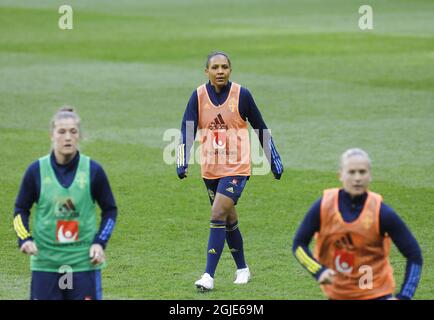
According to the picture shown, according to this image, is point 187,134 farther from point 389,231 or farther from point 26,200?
point 389,231

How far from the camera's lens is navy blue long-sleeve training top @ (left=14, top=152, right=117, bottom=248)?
25.9 feet

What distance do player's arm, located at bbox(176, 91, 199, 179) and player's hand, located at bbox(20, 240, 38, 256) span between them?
11.0 ft

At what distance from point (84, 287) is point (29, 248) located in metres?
0.51

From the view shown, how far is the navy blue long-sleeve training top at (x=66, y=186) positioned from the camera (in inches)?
311

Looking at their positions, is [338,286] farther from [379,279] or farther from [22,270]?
[22,270]

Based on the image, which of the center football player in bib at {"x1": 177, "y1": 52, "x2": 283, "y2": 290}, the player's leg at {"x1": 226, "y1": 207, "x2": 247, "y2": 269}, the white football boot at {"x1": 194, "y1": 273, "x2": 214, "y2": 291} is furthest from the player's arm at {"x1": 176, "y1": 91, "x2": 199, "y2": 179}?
the white football boot at {"x1": 194, "y1": 273, "x2": 214, "y2": 291}

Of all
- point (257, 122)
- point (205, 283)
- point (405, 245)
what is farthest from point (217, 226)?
point (405, 245)

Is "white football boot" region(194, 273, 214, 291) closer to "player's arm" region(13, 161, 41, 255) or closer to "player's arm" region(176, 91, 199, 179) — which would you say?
"player's arm" region(176, 91, 199, 179)

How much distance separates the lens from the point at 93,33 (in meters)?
39.6

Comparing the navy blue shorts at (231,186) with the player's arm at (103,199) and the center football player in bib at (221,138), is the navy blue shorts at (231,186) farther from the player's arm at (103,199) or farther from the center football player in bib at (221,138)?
the player's arm at (103,199)

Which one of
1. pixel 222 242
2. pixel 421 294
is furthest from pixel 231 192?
pixel 421 294

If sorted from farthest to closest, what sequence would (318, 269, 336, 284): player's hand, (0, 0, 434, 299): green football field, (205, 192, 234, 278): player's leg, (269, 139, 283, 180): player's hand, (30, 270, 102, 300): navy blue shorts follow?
(0, 0, 434, 299): green football field, (269, 139, 283, 180): player's hand, (205, 192, 234, 278): player's leg, (30, 270, 102, 300): navy blue shorts, (318, 269, 336, 284): player's hand

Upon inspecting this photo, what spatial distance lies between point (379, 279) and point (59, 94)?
62.1 feet

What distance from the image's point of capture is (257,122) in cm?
1103
